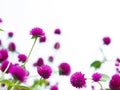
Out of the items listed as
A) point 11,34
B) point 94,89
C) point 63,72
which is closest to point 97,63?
point 63,72

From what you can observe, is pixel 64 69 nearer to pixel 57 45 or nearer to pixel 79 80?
pixel 79 80

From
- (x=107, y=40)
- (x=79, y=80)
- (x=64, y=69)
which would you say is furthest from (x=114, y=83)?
(x=107, y=40)

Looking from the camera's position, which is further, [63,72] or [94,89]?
[94,89]

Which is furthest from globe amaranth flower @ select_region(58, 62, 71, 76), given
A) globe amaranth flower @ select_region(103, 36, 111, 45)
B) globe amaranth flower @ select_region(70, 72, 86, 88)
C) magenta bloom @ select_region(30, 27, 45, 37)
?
globe amaranth flower @ select_region(103, 36, 111, 45)

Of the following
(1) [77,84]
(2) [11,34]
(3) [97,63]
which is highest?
(1) [77,84]

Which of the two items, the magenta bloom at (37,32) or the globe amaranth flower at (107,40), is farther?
the globe amaranth flower at (107,40)

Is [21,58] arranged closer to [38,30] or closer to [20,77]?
[38,30]

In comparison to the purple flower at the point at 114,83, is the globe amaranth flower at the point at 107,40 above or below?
below

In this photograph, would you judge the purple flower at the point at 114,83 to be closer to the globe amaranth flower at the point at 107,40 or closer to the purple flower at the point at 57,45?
the globe amaranth flower at the point at 107,40

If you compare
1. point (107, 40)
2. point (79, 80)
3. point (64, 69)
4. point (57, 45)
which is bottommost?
point (57, 45)

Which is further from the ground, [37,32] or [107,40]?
[37,32]

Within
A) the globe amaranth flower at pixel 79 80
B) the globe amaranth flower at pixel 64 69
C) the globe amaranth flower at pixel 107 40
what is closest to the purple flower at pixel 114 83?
the globe amaranth flower at pixel 79 80
